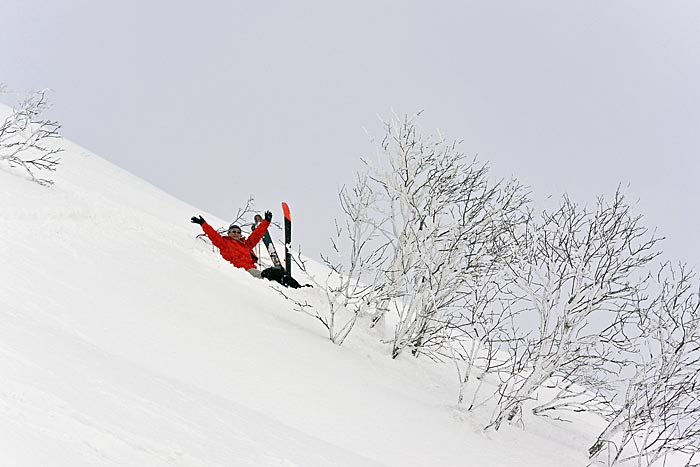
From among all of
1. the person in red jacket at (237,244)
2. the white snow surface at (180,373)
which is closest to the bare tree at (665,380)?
the white snow surface at (180,373)

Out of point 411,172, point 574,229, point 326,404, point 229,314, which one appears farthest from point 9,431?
point 411,172

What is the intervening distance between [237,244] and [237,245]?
3cm

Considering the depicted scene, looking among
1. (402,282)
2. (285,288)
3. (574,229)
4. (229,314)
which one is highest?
(574,229)

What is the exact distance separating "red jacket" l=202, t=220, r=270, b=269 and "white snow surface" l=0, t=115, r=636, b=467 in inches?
23.6

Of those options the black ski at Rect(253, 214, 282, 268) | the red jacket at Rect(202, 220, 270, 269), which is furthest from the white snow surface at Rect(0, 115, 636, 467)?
the black ski at Rect(253, 214, 282, 268)

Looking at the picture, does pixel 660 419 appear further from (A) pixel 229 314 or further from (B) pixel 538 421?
(A) pixel 229 314

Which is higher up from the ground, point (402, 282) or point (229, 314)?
point (402, 282)

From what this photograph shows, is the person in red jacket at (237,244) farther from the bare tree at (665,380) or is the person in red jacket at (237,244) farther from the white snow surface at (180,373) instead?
the bare tree at (665,380)

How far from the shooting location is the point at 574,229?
8.63 metres

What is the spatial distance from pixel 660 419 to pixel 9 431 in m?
7.06

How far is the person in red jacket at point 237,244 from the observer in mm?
11109

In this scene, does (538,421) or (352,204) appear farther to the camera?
(352,204)

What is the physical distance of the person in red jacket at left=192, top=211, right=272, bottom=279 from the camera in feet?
36.4

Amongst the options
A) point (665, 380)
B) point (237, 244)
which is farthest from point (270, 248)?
point (665, 380)
